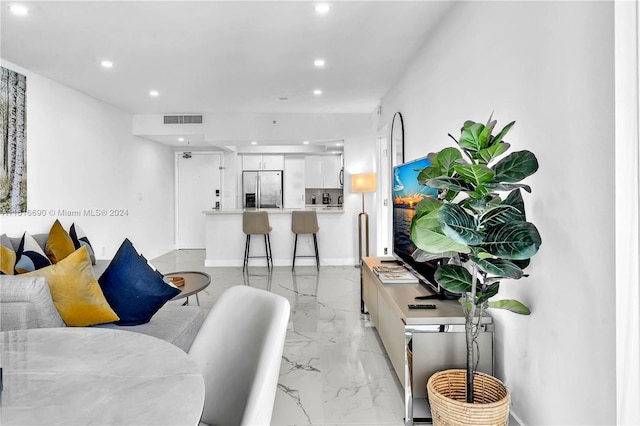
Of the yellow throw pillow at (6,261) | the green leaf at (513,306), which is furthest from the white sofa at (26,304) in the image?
the green leaf at (513,306)

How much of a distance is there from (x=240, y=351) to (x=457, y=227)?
2.98ft

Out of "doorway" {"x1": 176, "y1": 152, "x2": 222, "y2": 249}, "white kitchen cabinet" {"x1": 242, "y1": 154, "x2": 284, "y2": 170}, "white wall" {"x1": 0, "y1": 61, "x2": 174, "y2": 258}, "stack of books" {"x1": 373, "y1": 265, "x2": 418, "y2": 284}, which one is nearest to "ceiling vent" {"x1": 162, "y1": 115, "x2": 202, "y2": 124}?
"white wall" {"x1": 0, "y1": 61, "x2": 174, "y2": 258}

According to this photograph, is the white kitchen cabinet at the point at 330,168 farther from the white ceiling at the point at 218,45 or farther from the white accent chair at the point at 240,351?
the white accent chair at the point at 240,351

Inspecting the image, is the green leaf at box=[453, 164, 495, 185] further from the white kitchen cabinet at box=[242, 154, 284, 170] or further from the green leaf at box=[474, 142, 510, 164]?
the white kitchen cabinet at box=[242, 154, 284, 170]

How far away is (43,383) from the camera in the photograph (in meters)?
0.94

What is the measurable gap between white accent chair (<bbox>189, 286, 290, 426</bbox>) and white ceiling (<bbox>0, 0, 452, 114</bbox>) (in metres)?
2.23

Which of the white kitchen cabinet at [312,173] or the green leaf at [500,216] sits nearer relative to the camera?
the green leaf at [500,216]

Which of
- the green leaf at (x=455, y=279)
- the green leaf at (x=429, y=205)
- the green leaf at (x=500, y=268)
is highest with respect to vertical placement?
the green leaf at (x=429, y=205)

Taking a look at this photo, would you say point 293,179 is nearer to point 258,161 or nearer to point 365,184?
point 258,161

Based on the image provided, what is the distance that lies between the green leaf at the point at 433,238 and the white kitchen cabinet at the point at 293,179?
7.35 meters

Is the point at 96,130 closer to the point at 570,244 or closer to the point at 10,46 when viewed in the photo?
the point at 10,46

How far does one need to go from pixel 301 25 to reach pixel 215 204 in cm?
600

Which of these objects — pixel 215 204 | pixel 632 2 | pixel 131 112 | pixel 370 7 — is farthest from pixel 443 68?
pixel 215 204

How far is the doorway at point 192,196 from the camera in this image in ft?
27.2
